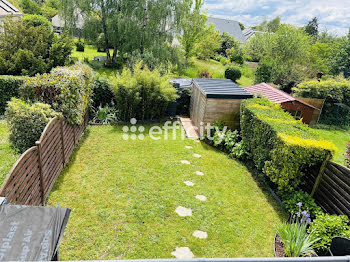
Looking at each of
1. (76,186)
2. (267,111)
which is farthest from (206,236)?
(267,111)

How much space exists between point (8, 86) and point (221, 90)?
830 cm

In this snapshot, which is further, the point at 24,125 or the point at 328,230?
the point at 24,125

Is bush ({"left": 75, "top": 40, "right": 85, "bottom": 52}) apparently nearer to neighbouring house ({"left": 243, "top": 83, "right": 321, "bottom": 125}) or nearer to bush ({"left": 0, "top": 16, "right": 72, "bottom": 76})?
bush ({"left": 0, "top": 16, "right": 72, "bottom": 76})

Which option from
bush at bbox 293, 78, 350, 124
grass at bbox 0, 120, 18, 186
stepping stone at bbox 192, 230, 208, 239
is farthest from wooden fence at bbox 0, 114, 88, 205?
bush at bbox 293, 78, 350, 124

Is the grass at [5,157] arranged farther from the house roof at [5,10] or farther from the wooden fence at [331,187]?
the house roof at [5,10]

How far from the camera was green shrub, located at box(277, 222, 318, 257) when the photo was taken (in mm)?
3876

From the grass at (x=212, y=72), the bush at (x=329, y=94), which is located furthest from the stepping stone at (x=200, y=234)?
the grass at (x=212, y=72)

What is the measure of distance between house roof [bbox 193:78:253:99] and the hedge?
1322mm

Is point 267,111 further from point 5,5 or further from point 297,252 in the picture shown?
point 5,5

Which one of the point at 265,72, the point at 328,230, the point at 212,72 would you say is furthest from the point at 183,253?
the point at 212,72

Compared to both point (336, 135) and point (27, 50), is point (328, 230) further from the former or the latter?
point (27, 50)

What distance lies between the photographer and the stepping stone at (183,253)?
4.01 m

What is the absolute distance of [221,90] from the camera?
884cm

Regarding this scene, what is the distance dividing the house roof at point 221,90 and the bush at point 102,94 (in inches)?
152
